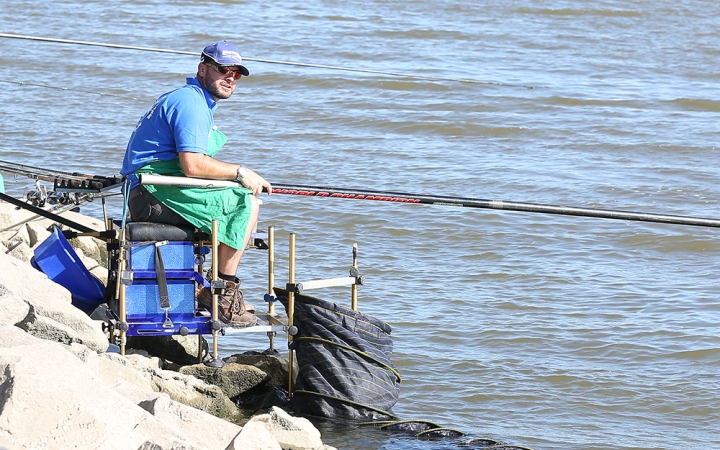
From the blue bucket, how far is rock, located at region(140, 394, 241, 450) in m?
1.41

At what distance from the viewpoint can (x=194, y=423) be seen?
431cm

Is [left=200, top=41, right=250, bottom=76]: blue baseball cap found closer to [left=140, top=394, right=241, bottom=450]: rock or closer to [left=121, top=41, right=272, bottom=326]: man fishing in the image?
[left=121, top=41, right=272, bottom=326]: man fishing

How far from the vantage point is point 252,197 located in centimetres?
544

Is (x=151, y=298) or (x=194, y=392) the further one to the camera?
(x=151, y=298)

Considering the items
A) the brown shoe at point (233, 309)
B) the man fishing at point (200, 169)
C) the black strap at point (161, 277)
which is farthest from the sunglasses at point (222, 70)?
the brown shoe at point (233, 309)

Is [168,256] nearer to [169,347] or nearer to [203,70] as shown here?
[169,347]

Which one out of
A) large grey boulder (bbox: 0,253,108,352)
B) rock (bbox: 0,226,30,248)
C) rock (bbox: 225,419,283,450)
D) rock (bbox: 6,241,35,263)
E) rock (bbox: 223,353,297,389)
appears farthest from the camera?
rock (bbox: 0,226,30,248)

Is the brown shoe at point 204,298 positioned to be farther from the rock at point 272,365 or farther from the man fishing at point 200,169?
the rock at point 272,365

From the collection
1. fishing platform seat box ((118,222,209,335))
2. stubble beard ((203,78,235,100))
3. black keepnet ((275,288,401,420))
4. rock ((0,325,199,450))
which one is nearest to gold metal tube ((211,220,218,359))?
fishing platform seat box ((118,222,209,335))

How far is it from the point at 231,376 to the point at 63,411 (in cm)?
177

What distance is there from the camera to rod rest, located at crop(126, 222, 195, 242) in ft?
17.3

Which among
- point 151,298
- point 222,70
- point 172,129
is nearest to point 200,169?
point 172,129

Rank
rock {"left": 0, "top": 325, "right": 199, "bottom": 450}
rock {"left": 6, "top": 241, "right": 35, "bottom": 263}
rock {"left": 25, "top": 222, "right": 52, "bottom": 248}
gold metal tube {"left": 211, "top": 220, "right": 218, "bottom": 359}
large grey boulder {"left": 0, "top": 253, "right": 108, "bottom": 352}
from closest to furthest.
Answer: rock {"left": 0, "top": 325, "right": 199, "bottom": 450} → large grey boulder {"left": 0, "top": 253, "right": 108, "bottom": 352} → gold metal tube {"left": 211, "top": 220, "right": 218, "bottom": 359} → rock {"left": 6, "top": 241, "right": 35, "bottom": 263} → rock {"left": 25, "top": 222, "right": 52, "bottom": 248}

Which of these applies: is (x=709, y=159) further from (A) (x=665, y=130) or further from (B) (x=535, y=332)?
(B) (x=535, y=332)
